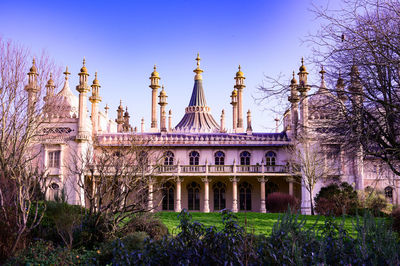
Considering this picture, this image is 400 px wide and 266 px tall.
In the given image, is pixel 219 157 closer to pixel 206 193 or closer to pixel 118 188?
pixel 206 193

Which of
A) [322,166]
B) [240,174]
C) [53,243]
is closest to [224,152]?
[240,174]

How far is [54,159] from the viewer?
3475cm

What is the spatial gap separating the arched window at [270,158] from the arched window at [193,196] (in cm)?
626

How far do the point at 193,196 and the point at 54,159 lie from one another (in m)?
11.9

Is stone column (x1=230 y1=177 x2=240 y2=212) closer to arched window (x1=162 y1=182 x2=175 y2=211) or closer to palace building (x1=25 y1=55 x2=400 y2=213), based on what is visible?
palace building (x1=25 y1=55 x2=400 y2=213)

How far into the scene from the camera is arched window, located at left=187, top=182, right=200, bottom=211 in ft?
120

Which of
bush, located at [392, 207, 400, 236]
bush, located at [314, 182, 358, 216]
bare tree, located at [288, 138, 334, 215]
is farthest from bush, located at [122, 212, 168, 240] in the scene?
bare tree, located at [288, 138, 334, 215]

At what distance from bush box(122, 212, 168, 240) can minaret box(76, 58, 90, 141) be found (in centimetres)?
2186

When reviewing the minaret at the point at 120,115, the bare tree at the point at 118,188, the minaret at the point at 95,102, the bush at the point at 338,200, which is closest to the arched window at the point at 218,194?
the bush at the point at 338,200

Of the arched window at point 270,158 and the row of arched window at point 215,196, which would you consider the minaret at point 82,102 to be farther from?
the arched window at point 270,158

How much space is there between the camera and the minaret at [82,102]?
34.3m

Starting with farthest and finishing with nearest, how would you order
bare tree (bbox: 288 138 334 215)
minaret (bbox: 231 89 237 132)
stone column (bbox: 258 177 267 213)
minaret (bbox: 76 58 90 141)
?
minaret (bbox: 231 89 237 132)
minaret (bbox: 76 58 90 141)
stone column (bbox: 258 177 267 213)
bare tree (bbox: 288 138 334 215)

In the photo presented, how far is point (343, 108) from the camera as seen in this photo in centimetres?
1024

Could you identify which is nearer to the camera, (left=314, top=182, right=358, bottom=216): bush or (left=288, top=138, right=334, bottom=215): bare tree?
(left=314, top=182, right=358, bottom=216): bush
